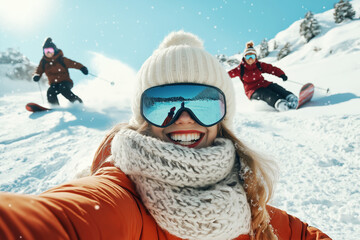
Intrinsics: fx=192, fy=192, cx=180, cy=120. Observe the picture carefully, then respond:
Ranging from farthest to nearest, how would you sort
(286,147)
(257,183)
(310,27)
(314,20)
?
1. (310,27)
2. (314,20)
3. (286,147)
4. (257,183)

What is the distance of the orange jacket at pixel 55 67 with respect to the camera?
22.4 feet

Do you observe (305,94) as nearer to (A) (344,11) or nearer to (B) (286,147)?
(B) (286,147)

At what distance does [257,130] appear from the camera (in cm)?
426

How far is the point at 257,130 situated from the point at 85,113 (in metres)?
4.94

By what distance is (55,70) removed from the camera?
6875 mm

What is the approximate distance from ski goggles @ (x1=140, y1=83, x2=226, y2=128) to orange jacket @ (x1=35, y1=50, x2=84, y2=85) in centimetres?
698

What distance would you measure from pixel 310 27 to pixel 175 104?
119 feet

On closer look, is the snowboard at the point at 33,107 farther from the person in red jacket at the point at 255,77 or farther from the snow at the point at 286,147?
the person in red jacket at the point at 255,77

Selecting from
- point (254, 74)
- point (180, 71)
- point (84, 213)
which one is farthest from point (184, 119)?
point (254, 74)

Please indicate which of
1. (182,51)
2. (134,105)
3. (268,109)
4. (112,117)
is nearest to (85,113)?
(112,117)

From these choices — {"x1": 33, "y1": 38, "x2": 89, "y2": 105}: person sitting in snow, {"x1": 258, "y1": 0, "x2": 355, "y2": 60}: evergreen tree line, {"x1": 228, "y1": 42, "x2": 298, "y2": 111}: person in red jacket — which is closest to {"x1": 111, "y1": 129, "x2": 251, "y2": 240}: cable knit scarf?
{"x1": 228, "y1": 42, "x2": 298, "y2": 111}: person in red jacket

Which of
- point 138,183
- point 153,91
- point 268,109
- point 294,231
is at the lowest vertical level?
point 268,109

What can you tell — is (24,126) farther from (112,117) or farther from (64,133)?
(112,117)

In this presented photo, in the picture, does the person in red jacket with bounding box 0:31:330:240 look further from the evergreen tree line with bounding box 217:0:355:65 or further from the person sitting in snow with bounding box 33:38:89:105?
the evergreen tree line with bounding box 217:0:355:65
